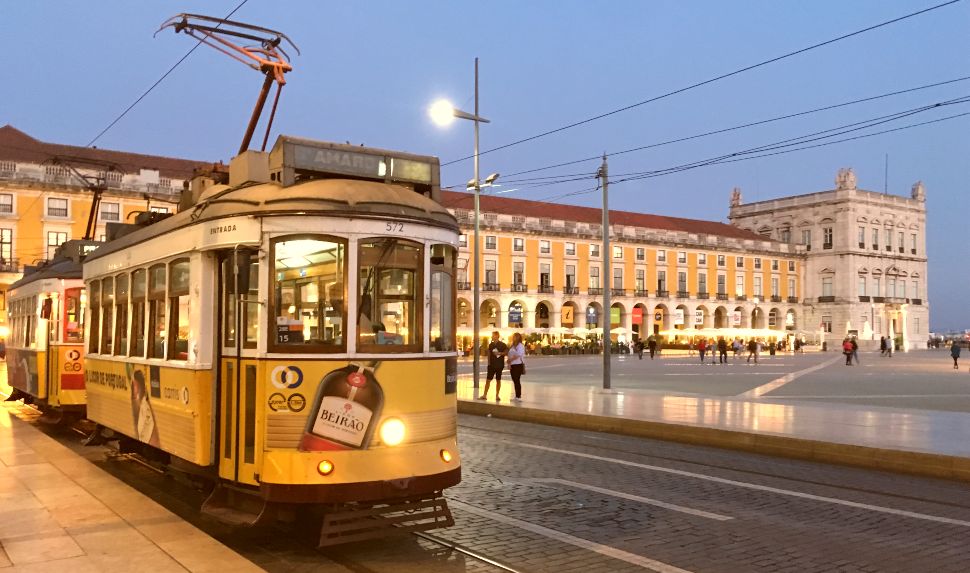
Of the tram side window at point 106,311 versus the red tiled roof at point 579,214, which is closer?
the tram side window at point 106,311

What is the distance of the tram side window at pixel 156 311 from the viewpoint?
8031mm

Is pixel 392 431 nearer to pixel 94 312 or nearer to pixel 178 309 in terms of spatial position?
pixel 178 309

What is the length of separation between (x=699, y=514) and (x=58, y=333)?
1076 centimetres

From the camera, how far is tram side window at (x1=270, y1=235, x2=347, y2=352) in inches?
253

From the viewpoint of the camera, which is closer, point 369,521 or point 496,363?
point 369,521

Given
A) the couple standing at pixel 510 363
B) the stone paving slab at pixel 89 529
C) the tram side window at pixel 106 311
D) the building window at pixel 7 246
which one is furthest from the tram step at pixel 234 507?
the building window at pixel 7 246

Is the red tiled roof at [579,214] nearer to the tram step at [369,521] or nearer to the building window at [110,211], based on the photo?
the building window at [110,211]

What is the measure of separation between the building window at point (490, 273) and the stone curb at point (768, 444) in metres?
60.4

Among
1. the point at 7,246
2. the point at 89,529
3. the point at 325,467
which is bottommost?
the point at 89,529

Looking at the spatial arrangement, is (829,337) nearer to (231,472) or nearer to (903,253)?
(903,253)

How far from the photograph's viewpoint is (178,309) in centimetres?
763

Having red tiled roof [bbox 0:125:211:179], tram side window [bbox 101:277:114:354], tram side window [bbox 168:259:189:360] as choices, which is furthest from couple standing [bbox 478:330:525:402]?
red tiled roof [bbox 0:125:211:179]

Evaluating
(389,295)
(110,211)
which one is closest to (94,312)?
(389,295)

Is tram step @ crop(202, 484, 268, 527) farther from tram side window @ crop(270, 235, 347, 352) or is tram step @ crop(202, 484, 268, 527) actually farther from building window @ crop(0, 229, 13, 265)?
building window @ crop(0, 229, 13, 265)
